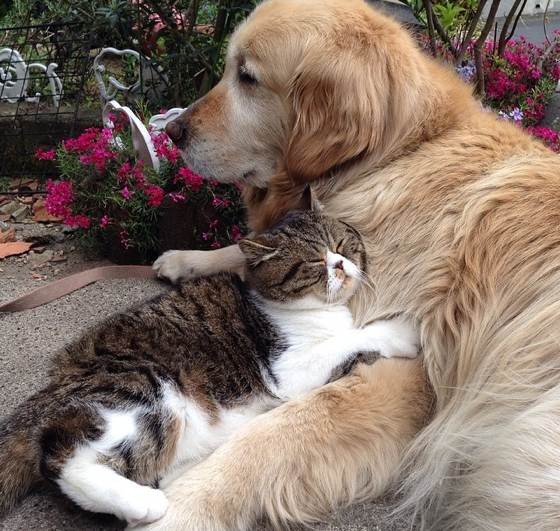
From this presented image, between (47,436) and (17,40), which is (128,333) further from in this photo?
(17,40)

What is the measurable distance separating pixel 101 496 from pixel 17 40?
213 inches

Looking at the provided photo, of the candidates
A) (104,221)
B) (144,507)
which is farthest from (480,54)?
(144,507)

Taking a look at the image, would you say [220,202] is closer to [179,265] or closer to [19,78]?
[179,265]

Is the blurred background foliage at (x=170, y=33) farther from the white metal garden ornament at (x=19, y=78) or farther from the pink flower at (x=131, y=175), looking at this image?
the pink flower at (x=131, y=175)

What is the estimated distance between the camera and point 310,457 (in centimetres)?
200

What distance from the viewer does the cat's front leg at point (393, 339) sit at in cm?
220

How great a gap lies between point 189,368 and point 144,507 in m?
0.47

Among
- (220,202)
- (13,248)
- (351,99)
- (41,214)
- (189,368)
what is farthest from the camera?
(41,214)

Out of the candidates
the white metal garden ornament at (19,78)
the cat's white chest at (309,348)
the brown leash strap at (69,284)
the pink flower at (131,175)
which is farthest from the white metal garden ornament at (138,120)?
the cat's white chest at (309,348)

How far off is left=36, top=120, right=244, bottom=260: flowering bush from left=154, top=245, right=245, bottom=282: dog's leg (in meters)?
0.34

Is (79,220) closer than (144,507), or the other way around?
(144,507)

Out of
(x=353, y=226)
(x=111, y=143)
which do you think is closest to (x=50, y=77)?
(x=111, y=143)

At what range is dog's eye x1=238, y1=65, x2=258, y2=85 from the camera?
2582mm

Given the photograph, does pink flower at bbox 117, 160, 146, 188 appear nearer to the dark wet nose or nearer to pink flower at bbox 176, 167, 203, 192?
pink flower at bbox 176, 167, 203, 192
